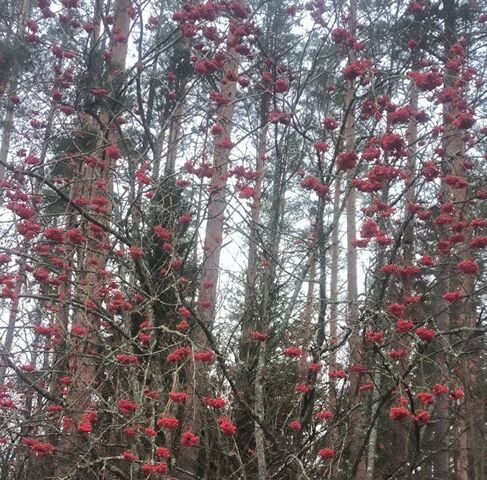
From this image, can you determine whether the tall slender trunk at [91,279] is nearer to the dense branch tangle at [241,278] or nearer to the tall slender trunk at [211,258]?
the dense branch tangle at [241,278]

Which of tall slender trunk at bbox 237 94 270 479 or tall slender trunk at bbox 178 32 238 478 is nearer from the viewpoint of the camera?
tall slender trunk at bbox 178 32 238 478

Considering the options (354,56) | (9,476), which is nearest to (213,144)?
(354,56)

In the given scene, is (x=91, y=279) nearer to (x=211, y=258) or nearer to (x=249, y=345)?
(x=211, y=258)

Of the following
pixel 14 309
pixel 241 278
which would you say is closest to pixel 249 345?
pixel 241 278

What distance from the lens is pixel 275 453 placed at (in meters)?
5.73

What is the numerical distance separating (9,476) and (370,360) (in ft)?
14.8

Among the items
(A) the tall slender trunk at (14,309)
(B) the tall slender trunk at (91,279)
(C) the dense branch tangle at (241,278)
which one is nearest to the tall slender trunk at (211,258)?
(C) the dense branch tangle at (241,278)

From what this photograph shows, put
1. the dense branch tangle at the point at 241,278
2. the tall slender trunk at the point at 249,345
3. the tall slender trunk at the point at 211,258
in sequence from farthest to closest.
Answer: the tall slender trunk at the point at 249,345
the tall slender trunk at the point at 211,258
the dense branch tangle at the point at 241,278

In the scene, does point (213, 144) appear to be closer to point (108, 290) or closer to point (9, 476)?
point (108, 290)

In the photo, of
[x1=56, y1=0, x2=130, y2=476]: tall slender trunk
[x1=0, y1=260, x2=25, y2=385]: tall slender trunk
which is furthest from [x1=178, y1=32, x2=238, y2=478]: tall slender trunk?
[x1=0, y1=260, x2=25, y2=385]: tall slender trunk

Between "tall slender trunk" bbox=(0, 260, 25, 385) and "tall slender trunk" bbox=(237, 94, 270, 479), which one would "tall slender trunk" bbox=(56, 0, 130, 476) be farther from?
"tall slender trunk" bbox=(237, 94, 270, 479)

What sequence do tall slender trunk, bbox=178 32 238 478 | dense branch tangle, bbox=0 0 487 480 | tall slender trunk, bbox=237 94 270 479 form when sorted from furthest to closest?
tall slender trunk, bbox=237 94 270 479, tall slender trunk, bbox=178 32 238 478, dense branch tangle, bbox=0 0 487 480

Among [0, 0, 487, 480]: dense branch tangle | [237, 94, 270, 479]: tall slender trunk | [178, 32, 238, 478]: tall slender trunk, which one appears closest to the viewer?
[0, 0, 487, 480]: dense branch tangle

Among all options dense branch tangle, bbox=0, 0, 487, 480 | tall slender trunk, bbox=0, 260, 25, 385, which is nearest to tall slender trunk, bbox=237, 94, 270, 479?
dense branch tangle, bbox=0, 0, 487, 480
